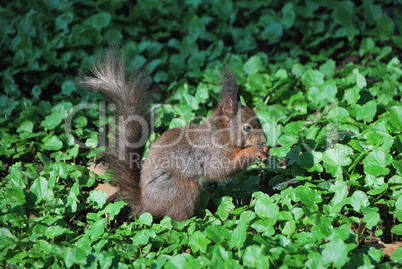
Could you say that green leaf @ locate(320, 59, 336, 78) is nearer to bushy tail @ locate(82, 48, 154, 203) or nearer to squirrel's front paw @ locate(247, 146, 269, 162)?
squirrel's front paw @ locate(247, 146, 269, 162)

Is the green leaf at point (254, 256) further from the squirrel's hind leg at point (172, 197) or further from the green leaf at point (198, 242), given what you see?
the squirrel's hind leg at point (172, 197)

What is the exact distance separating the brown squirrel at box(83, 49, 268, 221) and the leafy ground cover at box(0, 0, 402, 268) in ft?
0.51

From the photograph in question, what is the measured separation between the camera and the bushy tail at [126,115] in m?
2.88

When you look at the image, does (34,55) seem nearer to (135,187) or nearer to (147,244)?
(135,187)

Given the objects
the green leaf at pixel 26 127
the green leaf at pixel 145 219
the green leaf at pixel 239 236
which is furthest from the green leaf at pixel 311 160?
the green leaf at pixel 26 127

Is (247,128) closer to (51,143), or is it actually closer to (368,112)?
(368,112)

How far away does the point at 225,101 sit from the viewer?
2924 mm

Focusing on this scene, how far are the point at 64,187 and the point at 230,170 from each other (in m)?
1.17

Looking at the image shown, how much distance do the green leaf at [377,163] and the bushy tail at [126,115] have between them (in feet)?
4.48

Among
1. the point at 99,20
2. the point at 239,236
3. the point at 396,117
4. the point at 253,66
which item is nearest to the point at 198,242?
the point at 239,236

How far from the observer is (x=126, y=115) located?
2920mm

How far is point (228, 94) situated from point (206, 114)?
97cm

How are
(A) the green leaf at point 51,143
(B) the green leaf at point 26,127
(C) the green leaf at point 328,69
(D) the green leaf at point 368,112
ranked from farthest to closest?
1. (C) the green leaf at point 328,69
2. (B) the green leaf at point 26,127
3. (A) the green leaf at point 51,143
4. (D) the green leaf at point 368,112

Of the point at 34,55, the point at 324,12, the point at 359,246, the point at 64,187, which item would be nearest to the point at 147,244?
the point at 64,187
